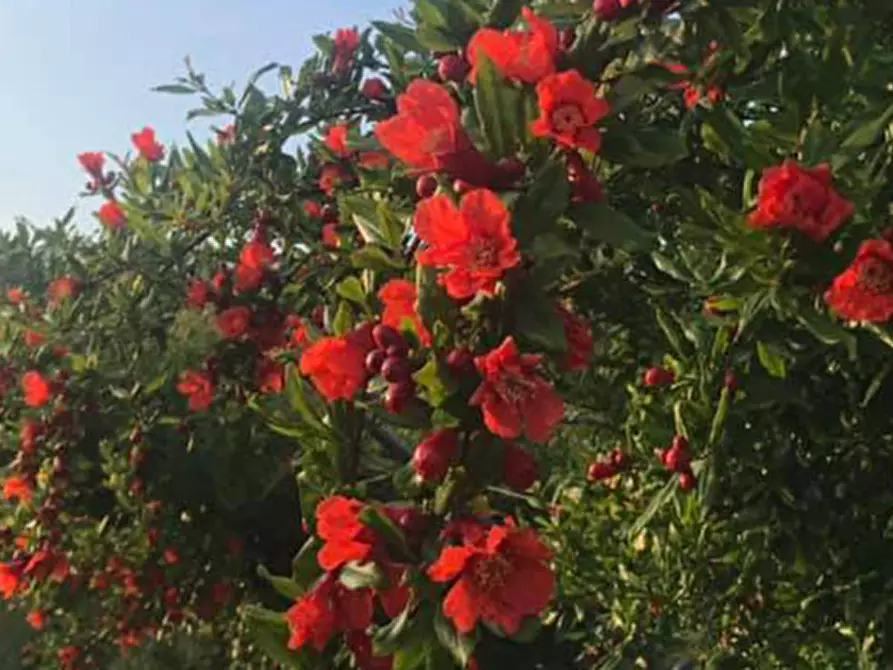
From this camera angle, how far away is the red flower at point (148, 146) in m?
3.91

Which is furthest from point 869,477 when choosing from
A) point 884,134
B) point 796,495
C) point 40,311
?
point 40,311

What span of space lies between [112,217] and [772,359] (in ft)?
8.67

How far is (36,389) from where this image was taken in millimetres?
3324

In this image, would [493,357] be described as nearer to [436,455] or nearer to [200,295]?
[436,455]

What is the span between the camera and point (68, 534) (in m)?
3.72

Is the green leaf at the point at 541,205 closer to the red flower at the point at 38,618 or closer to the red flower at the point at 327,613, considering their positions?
the red flower at the point at 327,613

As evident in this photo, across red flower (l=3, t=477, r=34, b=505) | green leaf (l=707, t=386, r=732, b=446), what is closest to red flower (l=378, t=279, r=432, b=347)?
green leaf (l=707, t=386, r=732, b=446)

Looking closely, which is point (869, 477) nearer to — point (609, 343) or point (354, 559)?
point (609, 343)

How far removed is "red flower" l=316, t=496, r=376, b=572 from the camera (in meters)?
1.11

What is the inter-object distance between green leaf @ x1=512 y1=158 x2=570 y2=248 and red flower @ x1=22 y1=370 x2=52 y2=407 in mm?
2503

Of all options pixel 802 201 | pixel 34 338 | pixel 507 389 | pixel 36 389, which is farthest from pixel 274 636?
pixel 34 338

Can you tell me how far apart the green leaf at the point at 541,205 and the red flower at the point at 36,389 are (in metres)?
2.50

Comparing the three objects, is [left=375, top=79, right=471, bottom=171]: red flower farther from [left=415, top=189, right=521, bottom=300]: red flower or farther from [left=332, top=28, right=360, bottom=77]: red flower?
[left=332, top=28, right=360, bottom=77]: red flower

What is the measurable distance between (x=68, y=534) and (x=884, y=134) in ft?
9.41
